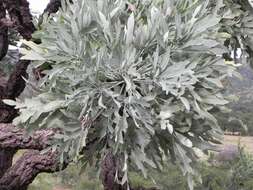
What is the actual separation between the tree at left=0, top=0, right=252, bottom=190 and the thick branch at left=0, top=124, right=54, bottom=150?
30.6 inches

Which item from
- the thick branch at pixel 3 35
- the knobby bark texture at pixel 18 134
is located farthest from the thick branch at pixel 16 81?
the thick branch at pixel 3 35

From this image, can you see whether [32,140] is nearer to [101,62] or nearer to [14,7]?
[14,7]

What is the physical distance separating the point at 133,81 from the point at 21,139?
1.30 metres

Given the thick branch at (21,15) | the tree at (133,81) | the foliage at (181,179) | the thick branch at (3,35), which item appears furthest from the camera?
the foliage at (181,179)

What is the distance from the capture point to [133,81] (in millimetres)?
1654

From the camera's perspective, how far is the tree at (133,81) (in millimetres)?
1629

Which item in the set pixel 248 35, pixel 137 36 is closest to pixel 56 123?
pixel 137 36

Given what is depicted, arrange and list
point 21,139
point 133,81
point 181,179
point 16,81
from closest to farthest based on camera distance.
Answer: point 133,81, point 21,139, point 16,81, point 181,179

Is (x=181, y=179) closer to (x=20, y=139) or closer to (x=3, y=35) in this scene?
(x=3, y=35)

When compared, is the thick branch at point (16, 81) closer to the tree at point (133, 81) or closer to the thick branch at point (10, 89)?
the thick branch at point (10, 89)

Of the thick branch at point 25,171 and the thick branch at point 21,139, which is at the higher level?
the thick branch at point 21,139

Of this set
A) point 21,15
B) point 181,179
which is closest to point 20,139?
point 21,15

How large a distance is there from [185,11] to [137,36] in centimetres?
28

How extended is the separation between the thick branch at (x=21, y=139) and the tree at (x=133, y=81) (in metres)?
0.78
